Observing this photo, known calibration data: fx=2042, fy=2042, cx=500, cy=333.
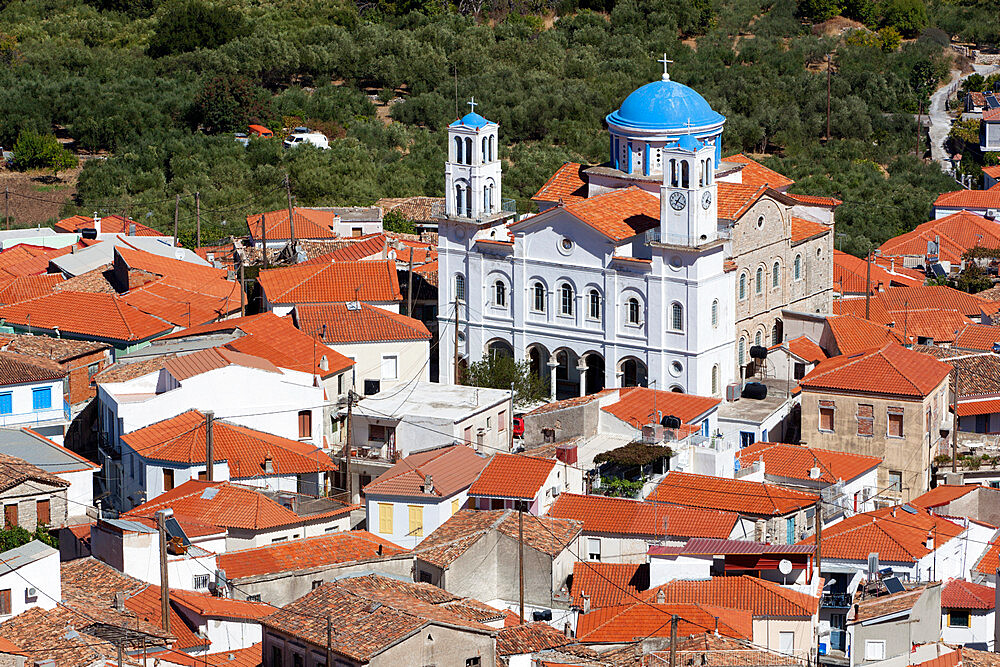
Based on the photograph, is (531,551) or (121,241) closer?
(531,551)

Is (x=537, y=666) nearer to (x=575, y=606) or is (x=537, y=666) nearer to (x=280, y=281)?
(x=575, y=606)

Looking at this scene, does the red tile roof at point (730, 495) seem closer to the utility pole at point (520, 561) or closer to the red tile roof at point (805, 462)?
the red tile roof at point (805, 462)

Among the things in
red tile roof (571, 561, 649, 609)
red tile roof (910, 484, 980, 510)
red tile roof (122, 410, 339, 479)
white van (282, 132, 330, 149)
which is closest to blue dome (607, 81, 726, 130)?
red tile roof (910, 484, 980, 510)

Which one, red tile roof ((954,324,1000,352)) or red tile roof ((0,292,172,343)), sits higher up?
red tile roof ((0,292,172,343))

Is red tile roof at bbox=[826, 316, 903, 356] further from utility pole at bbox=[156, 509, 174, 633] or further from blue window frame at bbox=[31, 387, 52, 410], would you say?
utility pole at bbox=[156, 509, 174, 633]

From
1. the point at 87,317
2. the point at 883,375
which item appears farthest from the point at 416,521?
the point at 87,317

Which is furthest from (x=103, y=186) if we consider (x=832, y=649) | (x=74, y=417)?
(x=832, y=649)
